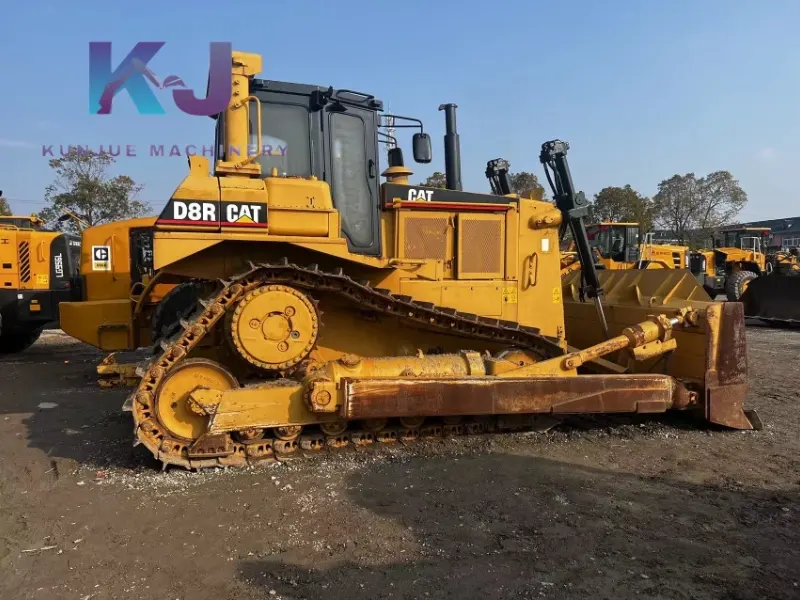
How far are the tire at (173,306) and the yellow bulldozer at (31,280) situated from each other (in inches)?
205

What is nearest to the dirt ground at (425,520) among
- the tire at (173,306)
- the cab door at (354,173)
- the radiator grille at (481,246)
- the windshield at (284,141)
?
the tire at (173,306)

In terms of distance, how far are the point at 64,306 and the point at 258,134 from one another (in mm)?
4294

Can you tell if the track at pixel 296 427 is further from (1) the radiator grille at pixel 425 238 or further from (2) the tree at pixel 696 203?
(2) the tree at pixel 696 203

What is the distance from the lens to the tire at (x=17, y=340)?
1163 centimetres

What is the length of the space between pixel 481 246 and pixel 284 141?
2069 mm

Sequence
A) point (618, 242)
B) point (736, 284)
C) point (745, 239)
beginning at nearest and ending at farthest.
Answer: point (618, 242) → point (736, 284) → point (745, 239)

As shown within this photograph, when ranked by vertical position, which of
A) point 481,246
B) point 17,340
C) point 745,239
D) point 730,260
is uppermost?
point 745,239

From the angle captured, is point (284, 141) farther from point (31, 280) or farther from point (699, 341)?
point (31, 280)

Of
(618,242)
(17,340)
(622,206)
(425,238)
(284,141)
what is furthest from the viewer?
(622,206)

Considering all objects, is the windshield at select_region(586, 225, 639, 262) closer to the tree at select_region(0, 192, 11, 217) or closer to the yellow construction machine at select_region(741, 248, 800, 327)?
the yellow construction machine at select_region(741, 248, 800, 327)

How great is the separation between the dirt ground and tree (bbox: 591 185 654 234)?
3911 centimetres

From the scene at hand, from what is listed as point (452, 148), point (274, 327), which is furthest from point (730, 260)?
point (274, 327)

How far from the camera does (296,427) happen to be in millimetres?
4832

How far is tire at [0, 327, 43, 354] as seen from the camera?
38.2 ft
